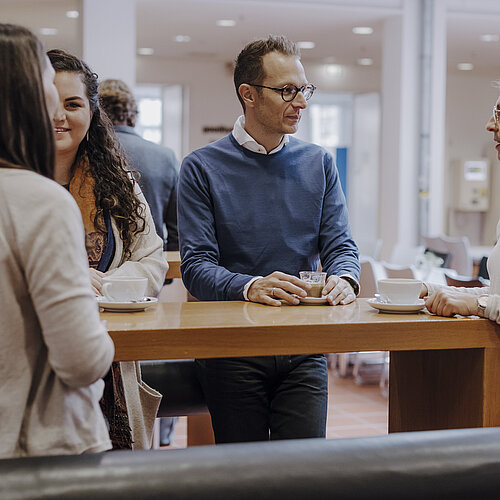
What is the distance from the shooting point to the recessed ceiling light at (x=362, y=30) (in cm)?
1085

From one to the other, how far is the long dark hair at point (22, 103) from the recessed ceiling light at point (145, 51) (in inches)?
486

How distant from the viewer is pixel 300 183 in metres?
2.54

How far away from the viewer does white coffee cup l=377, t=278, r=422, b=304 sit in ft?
6.32

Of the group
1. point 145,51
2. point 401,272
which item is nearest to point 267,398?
point 401,272

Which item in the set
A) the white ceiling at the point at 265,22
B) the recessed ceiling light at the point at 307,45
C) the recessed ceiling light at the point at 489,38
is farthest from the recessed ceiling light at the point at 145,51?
the recessed ceiling light at the point at 489,38

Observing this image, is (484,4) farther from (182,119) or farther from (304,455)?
(304,455)

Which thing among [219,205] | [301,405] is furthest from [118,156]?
[301,405]

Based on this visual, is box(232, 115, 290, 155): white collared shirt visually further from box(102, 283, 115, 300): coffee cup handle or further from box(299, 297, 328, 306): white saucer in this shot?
box(102, 283, 115, 300): coffee cup handle

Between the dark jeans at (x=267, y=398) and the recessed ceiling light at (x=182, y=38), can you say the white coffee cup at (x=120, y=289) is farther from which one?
the recessed ceiling light at (x=182, y=38)

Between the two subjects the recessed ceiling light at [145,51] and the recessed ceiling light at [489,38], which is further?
the recessed ceiling light at [145,51]

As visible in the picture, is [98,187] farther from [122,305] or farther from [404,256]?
Result: [404,256]

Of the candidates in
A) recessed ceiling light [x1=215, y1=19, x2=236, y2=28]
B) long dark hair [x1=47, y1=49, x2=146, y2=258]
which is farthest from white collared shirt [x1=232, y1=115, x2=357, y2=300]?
recessed ceiling light [x1=215, y1=19, x2=236, y2=28]

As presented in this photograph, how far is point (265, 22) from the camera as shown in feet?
34.6

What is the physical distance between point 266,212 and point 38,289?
4.33 ft
